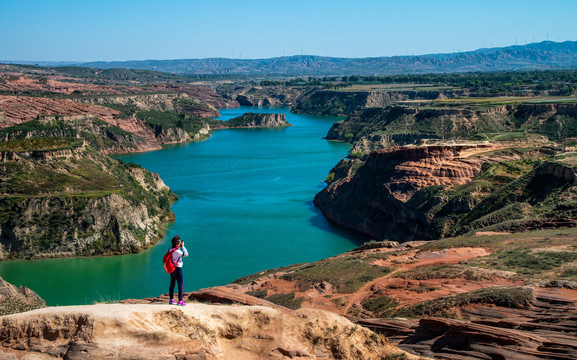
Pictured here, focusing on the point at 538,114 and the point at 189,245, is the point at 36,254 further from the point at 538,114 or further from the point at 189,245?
the point at 538,114

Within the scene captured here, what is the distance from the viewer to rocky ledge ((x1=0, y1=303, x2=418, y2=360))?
1242 centimetres

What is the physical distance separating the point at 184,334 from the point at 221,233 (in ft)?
145

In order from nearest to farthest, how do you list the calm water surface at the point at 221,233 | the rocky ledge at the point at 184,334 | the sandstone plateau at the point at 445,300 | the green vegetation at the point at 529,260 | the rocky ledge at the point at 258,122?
the rocky ledge at the point at 184,334
the sandstone plateau at the point at 445,300
the green vegetation at the point at 529,260
the calm water surface at the point at 221,233
the rocky ledge at the point at 258,122

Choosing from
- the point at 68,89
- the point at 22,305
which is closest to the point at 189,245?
the point at 22,305

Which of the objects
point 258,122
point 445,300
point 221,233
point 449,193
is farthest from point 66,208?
point 258,122

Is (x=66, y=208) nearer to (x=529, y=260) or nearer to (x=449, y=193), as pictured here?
(x=449, y=193)

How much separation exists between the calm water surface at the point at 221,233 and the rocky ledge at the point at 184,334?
1978cm

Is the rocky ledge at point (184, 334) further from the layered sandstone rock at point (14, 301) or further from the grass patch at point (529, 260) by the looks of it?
the grass patch at point (529, 260)

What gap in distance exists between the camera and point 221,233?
Answer: 57.3 metres

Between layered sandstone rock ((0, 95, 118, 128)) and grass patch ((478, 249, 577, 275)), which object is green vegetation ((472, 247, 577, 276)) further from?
Result: layered sandstone rock ((0, 95, 118, 128))

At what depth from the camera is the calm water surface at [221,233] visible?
44.1m

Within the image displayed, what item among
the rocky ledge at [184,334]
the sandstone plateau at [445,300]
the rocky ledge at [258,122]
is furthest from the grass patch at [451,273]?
the rocky ledge at [258,122]

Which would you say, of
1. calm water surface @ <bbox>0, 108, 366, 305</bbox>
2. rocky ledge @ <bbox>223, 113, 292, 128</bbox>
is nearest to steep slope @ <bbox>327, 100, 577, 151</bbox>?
calm water surface @ <bbox>0, 108, 366, 305</bbox>

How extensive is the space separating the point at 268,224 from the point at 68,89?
146047 mm
